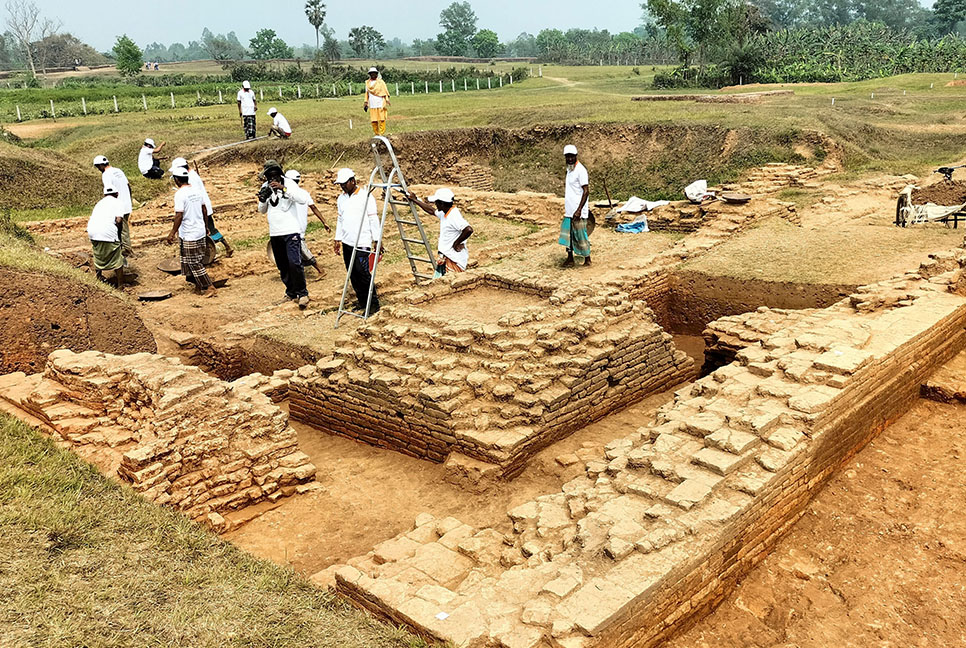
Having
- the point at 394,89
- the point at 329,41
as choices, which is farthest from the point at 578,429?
the point at 329,41

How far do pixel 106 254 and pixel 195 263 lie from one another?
1240 millimetres

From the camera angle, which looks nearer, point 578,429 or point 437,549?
point 437,549

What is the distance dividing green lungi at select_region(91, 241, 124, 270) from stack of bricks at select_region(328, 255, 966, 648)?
755 cm

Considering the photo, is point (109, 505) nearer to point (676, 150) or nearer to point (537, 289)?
point (537, 289)

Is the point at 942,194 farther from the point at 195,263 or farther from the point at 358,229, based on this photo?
the point at 195,263

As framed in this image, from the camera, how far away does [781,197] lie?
13.4 m

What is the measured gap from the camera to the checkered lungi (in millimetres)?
10180

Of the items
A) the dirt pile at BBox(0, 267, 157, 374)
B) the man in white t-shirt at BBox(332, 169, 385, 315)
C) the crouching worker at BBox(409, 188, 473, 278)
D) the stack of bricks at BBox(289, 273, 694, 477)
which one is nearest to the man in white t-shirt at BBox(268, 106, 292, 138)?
the man in white t-shirt at BBox(332, 169, 385, 315)

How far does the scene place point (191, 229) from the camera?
10.1m

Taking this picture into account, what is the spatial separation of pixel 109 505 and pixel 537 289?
4.57m

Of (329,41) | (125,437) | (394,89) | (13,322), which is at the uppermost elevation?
(329,41)

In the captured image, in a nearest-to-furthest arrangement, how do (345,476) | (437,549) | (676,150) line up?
1. (437,549)
2. (345,476)
3. (676,150)

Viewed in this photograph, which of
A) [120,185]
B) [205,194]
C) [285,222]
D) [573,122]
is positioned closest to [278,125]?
[120,185]

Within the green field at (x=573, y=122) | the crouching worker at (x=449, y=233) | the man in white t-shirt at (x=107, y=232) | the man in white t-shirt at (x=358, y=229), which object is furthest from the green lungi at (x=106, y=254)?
the green field at (x=573, y=122)
